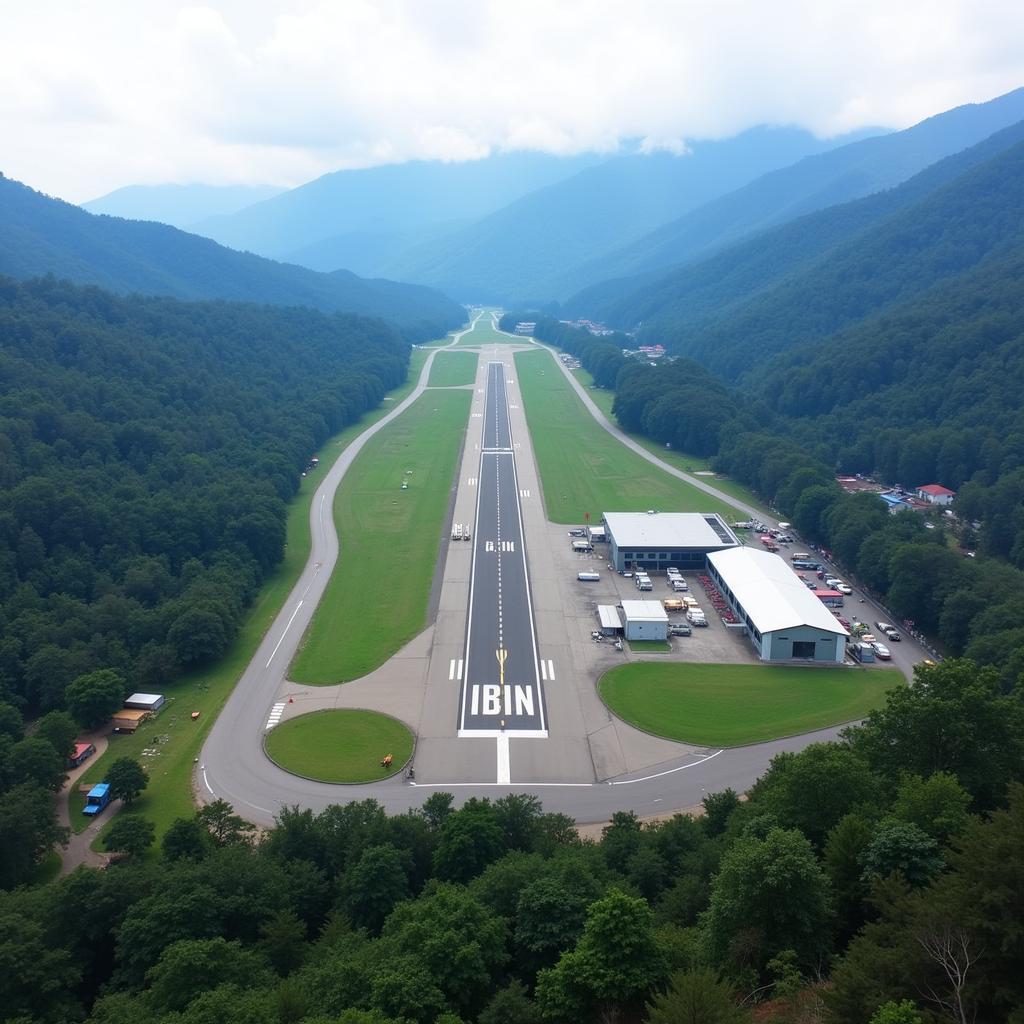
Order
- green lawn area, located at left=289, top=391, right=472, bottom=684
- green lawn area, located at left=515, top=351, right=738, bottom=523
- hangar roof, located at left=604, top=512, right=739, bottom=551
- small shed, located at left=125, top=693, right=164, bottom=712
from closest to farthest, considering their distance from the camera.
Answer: small shed, located at left=125, top=693, right=164, bottom=712 < green lawn area, located at left=289, top=391, right=472, bottom=684 < hangar roof, located at left=604, top=512, right=739, bottom=551 < green lawn area, located at left=515, top=351, right=738, bottom=523

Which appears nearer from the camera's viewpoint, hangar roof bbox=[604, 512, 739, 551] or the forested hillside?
the forested hillside

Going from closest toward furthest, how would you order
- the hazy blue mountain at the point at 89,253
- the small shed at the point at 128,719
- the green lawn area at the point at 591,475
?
the small shed at the point at 128,719, the green lawn area at the point at 591,475, the hazy blue mountain at the point at 89,253

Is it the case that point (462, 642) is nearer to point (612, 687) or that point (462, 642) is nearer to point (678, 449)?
point (612, 687)

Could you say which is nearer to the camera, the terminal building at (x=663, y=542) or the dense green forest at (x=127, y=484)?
the dense green forest at (x=127, y=484)

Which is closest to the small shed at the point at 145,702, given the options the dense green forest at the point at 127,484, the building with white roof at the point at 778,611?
the dense green forest at the point at 127,484

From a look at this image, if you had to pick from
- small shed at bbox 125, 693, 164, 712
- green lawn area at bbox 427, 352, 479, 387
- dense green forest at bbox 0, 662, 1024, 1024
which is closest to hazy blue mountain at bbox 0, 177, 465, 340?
green lawn area at bbox 427, 352, 479, 387

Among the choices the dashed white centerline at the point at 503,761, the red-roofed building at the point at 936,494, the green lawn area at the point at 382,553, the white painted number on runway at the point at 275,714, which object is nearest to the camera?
the dashed white centerline at the point at 503,761

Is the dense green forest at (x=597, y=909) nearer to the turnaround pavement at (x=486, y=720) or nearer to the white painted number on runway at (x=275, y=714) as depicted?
the turnaround pavement at (x=486, y=720)

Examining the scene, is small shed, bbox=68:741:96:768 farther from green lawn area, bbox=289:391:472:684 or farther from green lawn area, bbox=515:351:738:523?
green lawn area, bbox=515:351:738:523
